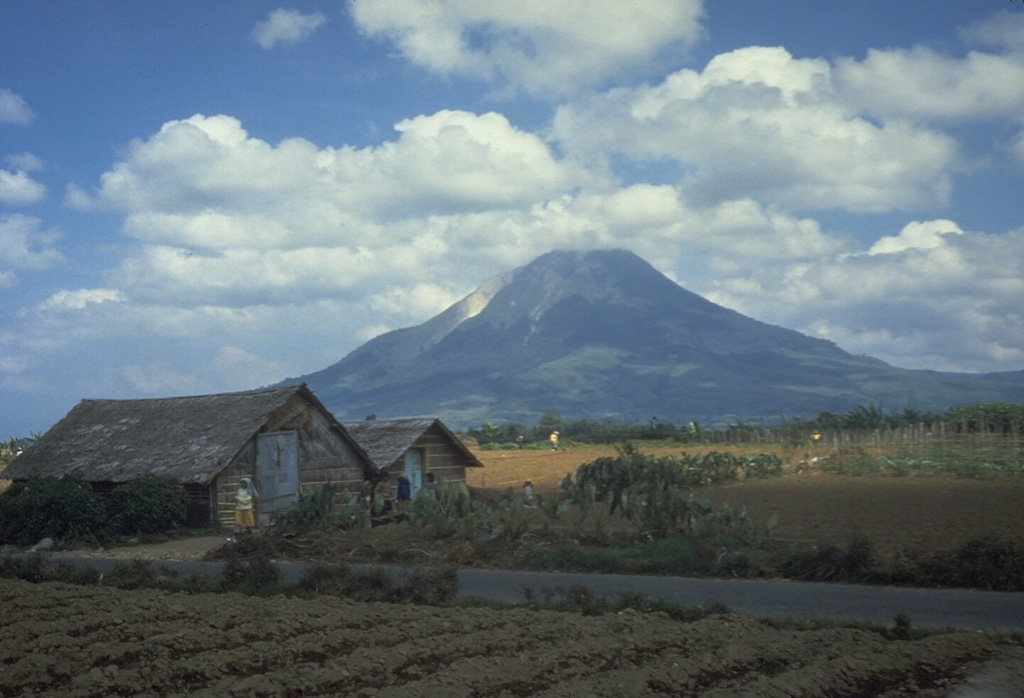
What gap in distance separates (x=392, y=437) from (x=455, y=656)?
23.2 m

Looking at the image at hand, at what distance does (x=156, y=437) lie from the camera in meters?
28.4

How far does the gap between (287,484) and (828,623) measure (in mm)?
19036

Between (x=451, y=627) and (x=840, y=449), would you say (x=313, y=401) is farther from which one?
(x=840, y=449)

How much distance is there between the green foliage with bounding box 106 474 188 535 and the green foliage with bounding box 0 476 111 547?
365mm

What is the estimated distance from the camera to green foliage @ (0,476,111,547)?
23.8m

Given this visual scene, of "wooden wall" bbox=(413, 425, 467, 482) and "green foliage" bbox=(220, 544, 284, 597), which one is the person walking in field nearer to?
"wooden wall" bbox=(413, 425, 467, 482)

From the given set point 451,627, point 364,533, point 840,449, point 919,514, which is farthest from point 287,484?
point 840,449

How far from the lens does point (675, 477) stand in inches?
817

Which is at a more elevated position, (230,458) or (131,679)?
(230,458)

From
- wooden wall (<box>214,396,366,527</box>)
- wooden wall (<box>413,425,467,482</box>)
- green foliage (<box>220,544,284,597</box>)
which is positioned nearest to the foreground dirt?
green foliage (<box>220,544,284,597</box>)

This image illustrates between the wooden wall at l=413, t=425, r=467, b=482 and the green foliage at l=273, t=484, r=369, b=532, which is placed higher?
the wooden wall at l=413, t=425, r=467, b=482

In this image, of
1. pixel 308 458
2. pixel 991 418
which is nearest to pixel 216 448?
pixel 308 458

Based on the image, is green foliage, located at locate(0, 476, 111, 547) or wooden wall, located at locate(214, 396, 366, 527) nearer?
green foliage, located at locate(0, 476, 111, 547)

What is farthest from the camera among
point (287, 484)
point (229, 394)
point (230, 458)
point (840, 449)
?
point (840, 449)
